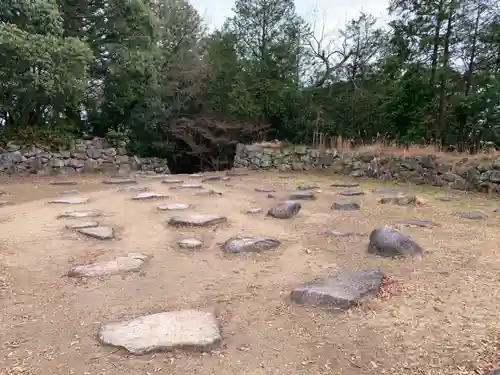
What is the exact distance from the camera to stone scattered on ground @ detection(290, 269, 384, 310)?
75.7 inches

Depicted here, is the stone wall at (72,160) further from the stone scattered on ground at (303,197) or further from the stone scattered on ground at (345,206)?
the stone scattered on ground at (345,206)

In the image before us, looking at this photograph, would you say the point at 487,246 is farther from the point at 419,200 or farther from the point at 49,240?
the point at 49,240

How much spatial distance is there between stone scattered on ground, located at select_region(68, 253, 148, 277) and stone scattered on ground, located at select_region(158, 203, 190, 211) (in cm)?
148

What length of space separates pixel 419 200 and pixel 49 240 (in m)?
4.02

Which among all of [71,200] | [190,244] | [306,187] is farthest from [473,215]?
[71,200]

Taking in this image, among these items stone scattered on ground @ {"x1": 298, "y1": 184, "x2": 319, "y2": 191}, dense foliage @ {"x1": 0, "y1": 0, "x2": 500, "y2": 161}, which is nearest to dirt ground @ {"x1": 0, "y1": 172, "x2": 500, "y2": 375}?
stone scattered on ground @ {"x1": 298, "y1": 184, "x2": 319, "y2": 191}

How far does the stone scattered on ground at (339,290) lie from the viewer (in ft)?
6.31

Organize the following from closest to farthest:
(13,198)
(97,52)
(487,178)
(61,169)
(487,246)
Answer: (487,246) → (13,198) → (487,178) → (61,169) → (97,52)

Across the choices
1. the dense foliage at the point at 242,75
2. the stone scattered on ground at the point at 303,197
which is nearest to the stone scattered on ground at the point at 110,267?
the stone scattered on ground at the point at 303,197

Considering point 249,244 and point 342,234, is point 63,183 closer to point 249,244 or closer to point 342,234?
point 249,244

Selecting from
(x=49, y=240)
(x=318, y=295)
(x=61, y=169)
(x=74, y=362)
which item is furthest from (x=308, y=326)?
(x=61, y=169)

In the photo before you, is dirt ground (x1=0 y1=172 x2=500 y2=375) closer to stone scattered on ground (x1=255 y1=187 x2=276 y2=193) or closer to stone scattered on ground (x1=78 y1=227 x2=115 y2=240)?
stone scattered on ground (x1=78 y1=227 x2=115 y2=240)

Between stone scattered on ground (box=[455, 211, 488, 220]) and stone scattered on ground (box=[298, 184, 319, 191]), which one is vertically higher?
stone scattered on ground (box=[455, 211, 488, 220])

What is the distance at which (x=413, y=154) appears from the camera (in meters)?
6.91
